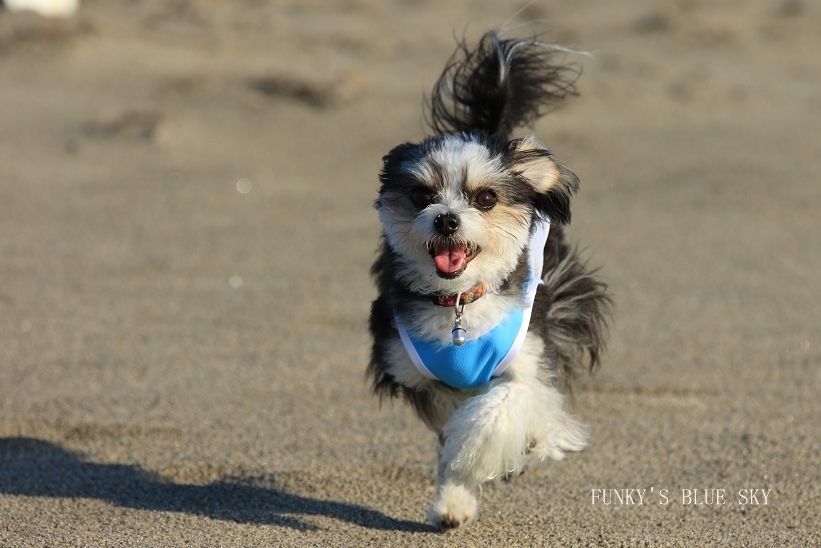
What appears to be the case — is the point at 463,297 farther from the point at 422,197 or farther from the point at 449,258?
the point at 422,197

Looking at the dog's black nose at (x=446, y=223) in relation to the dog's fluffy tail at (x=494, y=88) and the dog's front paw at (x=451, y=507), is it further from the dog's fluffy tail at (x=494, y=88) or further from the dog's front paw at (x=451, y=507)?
the dog's fluffy tail at (x=494, y=88)

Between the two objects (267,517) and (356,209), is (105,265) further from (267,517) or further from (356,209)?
(267,517)

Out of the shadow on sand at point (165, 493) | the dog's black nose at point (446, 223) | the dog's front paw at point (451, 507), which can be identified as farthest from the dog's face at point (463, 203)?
the shadow on sand at point (165, 493)

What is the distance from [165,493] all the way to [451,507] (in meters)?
1.03

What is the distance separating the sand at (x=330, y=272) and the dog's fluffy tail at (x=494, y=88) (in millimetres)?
361

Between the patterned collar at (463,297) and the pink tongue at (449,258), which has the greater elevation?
the pink tongue at (449,258)

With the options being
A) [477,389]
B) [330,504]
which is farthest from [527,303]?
[330,504]

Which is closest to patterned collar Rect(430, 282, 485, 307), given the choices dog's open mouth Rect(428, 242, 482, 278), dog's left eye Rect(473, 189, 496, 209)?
dog's open mouth Rect(428, 242, 482, 278)

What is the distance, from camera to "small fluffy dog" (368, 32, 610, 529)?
3.72 m

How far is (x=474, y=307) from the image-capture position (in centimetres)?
389

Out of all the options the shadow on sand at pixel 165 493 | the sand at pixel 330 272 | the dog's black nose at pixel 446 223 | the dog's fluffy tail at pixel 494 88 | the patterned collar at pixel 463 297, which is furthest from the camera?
the dog's fluffy tail at pixel 494 88

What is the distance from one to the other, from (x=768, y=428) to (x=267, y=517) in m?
2.17

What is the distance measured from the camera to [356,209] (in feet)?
28.8

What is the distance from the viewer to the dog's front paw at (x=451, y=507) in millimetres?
3957
